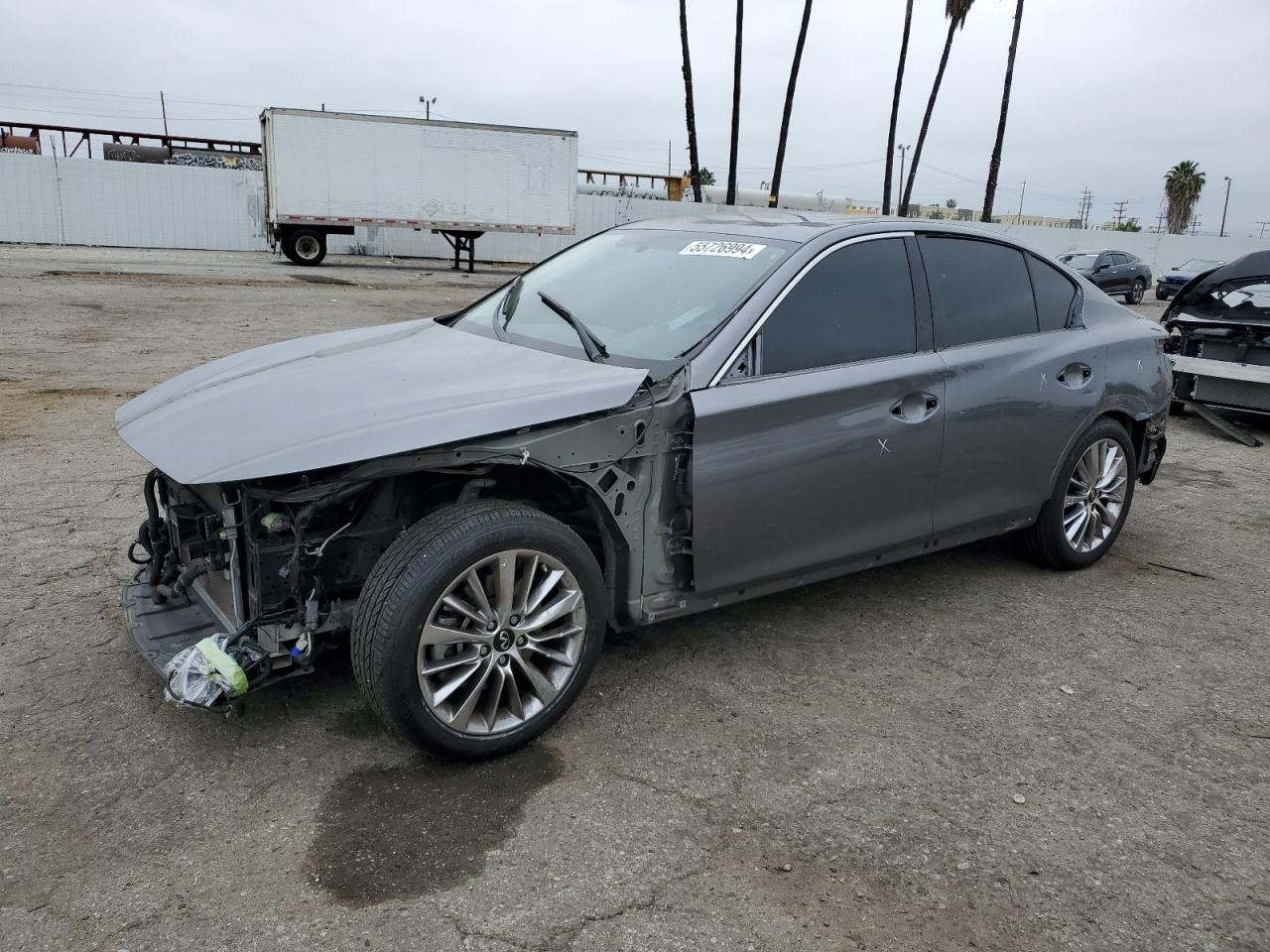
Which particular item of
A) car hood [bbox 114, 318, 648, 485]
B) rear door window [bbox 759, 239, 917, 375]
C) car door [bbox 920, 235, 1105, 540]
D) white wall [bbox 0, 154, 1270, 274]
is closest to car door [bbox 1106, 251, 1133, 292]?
white wall [bbox 0, 154, 1270, 274]

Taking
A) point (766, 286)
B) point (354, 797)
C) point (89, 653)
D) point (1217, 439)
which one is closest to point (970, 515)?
point (766, 286)

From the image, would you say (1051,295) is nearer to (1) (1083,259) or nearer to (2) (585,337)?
(2) (585,337)

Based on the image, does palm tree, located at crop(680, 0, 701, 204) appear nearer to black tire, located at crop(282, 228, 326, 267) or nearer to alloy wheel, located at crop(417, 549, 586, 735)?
black tire, located at crop(282, 228, 326, 267)

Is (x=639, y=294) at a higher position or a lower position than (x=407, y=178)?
lower

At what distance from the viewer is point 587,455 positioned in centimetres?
317

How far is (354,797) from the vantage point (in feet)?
9.51

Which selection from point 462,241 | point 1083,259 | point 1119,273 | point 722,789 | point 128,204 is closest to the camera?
point 722,789

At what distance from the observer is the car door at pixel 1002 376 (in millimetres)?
4121

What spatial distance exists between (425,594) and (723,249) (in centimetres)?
197

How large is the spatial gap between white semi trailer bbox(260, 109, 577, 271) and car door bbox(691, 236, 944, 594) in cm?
2304

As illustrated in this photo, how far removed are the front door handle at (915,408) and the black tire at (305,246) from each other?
2465 centimetres

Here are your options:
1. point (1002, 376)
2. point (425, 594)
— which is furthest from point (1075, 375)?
point (425, 594)

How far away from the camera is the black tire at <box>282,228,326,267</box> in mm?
25797

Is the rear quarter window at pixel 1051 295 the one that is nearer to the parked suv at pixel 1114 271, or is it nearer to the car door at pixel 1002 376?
the car door at pixel 1002 376
